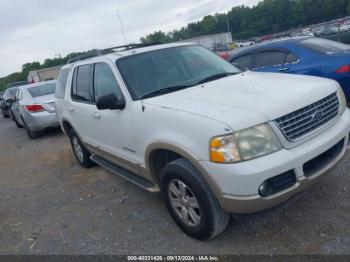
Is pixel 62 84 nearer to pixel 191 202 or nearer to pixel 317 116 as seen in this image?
pixel 191 202

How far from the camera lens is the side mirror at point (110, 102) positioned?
362 centimetres

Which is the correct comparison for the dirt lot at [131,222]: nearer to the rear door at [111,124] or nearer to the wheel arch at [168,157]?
the wheel arch at [168,157]

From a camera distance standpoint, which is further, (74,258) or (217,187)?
(74,258)

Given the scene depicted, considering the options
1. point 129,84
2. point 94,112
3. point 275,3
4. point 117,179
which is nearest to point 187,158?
point 129,84

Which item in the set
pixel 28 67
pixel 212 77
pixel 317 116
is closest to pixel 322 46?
pixel 212 77

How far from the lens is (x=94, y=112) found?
14.7 ft

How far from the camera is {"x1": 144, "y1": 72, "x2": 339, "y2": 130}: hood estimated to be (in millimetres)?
2736

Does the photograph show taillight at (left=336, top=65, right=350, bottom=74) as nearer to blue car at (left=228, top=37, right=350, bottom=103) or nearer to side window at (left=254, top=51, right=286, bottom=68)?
blue car at (left=228, top=37, right=350, bottom=103)

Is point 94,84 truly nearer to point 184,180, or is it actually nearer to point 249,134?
point 184,180

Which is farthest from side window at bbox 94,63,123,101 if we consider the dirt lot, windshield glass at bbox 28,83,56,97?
windshield glass at bbox 28,83,56,97

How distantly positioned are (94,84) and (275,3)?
240 ft

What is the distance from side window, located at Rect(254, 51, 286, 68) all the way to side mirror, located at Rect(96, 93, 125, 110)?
3.86 m

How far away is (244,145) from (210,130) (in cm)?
29

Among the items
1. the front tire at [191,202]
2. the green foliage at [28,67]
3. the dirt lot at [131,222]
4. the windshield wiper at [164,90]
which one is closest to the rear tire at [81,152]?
the dirt lot at [131,222]
